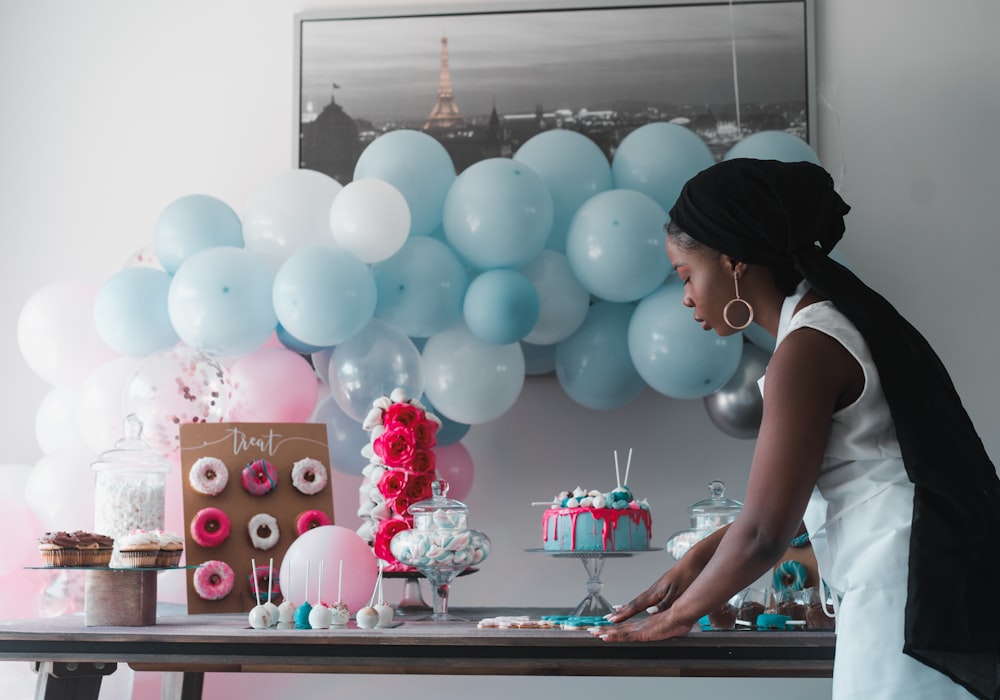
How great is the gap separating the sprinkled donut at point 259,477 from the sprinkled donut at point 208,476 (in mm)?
48

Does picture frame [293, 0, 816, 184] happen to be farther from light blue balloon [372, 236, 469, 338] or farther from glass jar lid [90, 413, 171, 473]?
glass jar lid [90, 413, 171, 473]

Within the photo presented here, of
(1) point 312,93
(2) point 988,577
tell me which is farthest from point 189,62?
(2) point 988,577

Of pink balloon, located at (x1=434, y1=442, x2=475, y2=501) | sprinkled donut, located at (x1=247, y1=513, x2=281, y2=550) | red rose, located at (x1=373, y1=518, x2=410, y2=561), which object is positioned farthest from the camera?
pink balloon, located at (x1=434, y1=442, x2=475, y2=501)

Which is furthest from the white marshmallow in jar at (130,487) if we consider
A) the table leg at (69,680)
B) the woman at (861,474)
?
the woman at (861,474)

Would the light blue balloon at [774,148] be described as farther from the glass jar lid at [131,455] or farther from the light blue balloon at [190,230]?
the glass jar lid at [131,455]

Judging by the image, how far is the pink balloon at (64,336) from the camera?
9.11 feet

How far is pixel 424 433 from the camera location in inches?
90.7

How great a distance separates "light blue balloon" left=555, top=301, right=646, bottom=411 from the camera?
2592 millimetres

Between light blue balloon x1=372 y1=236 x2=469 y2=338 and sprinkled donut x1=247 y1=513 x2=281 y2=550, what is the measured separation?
0.55m

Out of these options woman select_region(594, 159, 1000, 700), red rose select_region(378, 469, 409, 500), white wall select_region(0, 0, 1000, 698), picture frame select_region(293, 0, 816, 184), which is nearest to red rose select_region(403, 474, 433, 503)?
red rose select_region(378, 469, 409, 500)

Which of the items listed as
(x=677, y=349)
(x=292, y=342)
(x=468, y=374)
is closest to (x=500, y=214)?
(x=468, y=374)

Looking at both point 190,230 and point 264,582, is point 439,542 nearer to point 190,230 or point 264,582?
point 264,582

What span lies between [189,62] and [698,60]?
5.25 ft

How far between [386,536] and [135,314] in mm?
893
